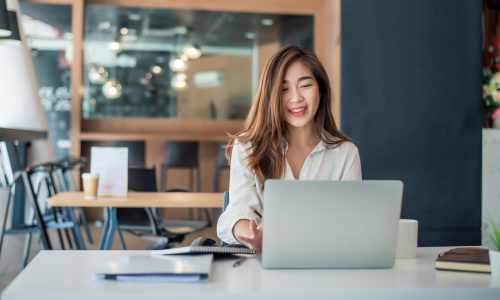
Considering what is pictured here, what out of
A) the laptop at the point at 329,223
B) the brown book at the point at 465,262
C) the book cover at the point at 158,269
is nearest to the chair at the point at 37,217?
the book cover at the point at 158,269

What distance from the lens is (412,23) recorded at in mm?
5367

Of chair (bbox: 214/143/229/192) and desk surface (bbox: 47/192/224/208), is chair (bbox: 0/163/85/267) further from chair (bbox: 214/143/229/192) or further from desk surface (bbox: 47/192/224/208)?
chair (bbox: 214/143/229/192)

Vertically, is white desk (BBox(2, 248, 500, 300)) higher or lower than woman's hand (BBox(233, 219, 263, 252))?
lower

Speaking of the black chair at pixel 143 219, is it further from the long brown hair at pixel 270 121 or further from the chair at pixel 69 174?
the long brown hair at pixel 270 121

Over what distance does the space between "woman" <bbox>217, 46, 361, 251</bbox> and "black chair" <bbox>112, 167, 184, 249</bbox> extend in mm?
2009

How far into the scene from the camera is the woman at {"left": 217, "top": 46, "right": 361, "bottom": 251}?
2.26 m

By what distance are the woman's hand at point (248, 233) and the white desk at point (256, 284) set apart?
159 mm

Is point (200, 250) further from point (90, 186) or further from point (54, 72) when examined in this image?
point (54, 72)

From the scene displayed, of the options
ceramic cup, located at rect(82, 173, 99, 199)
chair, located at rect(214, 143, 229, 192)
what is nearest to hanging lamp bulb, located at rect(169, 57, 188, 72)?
chair, located at rect(214, 143, 229, 192)

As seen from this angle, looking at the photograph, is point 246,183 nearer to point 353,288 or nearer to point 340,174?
point 340,174

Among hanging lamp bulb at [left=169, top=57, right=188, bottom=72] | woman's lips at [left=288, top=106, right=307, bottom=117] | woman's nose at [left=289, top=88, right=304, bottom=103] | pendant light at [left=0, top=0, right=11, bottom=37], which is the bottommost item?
woman's lips at [left=288, top=106, right=307, bottom=117]

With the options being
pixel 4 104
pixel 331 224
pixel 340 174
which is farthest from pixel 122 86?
pixel 331 224

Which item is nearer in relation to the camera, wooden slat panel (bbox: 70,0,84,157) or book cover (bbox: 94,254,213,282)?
book cover (bbox: 94,254,213,282)

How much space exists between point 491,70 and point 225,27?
4.35 meters
